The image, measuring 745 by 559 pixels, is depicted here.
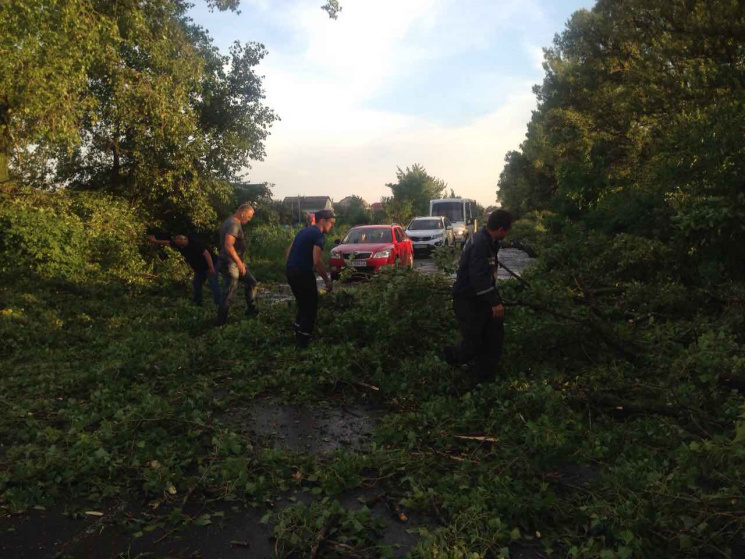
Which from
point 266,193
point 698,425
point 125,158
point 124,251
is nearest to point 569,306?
point 698,425

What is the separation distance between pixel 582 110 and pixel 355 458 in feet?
109

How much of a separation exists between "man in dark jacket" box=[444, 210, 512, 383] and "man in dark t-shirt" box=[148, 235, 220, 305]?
566 cm

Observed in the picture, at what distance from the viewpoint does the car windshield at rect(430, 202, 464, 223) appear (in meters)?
32.8

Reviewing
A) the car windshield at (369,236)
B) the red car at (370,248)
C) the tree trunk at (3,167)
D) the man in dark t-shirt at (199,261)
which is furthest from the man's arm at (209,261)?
the car windshield at (369,236)

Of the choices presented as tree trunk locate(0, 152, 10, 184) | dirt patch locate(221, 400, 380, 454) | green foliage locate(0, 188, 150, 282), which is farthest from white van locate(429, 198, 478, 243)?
dirt patch locate(221, 400, 380, 454)

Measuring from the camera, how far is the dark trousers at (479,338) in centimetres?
579

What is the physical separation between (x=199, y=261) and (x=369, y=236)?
7448 mm

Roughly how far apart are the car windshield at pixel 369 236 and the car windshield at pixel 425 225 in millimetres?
9070

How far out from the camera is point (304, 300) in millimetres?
7527

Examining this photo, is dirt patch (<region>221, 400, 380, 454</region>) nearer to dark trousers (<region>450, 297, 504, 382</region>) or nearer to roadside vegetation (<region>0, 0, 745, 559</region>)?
roadside vegetation (<region>0, 0, 745, 559</region>)

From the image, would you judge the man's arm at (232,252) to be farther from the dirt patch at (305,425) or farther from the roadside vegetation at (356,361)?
the dirt patch at (305,425)

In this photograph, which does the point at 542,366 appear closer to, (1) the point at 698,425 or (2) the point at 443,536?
(1) the point at 698,425

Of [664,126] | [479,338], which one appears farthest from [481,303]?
[664,126]

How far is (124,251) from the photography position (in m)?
14.2
